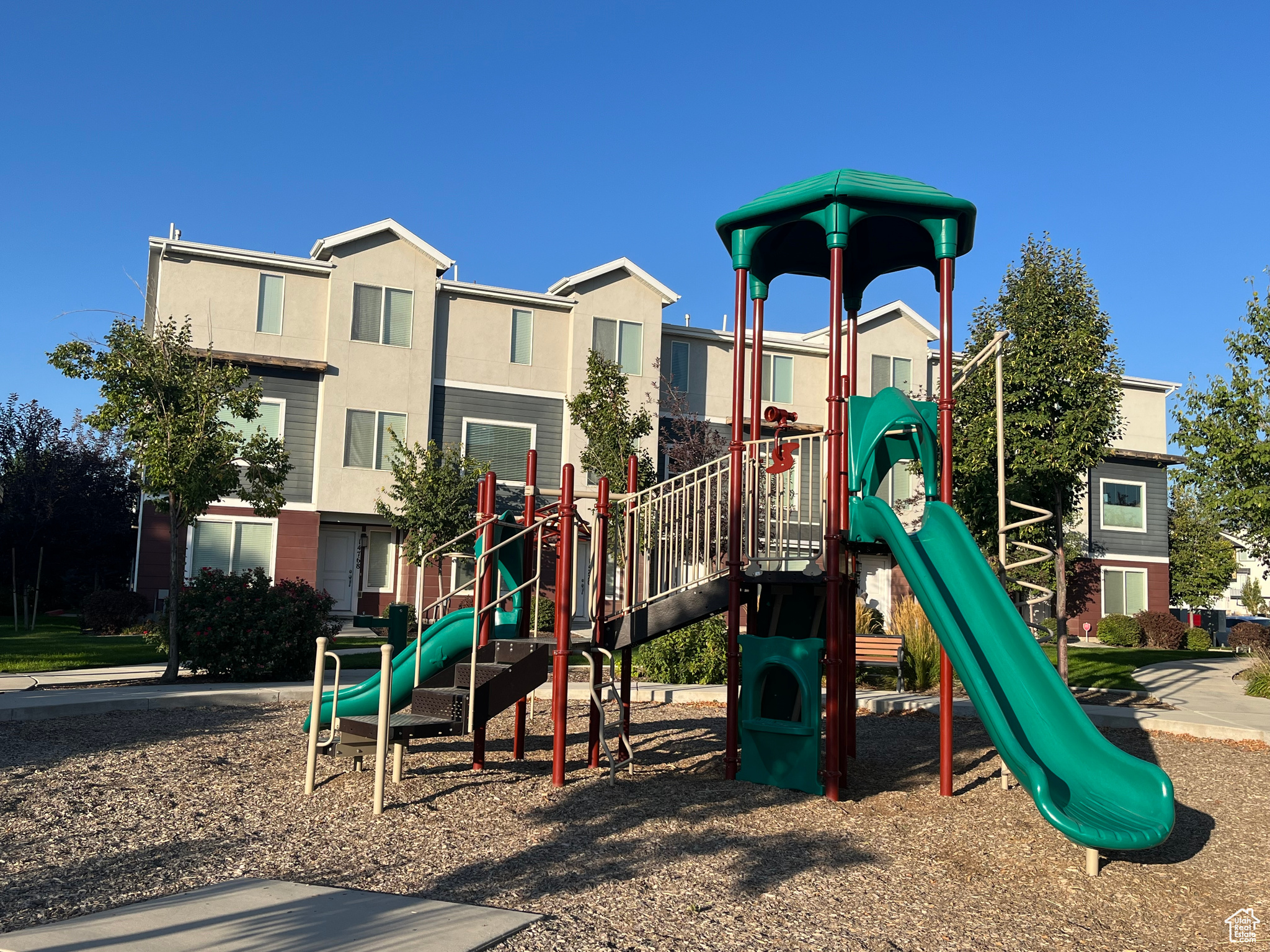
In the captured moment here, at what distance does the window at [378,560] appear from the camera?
28.8 meters

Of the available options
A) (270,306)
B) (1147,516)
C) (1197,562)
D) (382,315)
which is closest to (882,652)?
(382,315)

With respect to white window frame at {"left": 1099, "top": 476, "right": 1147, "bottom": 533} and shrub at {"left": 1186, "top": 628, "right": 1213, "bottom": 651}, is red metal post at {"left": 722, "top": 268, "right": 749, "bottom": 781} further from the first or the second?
white window frame at {"left": 1099, "top": 476, "right": 1147, "bottom": 533}

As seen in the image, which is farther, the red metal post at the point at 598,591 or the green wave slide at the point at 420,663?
the red metal post at the point at 598,591

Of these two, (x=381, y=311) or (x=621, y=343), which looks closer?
(x=381, y=311)

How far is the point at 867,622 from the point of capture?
21.5 m

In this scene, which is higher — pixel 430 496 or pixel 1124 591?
pixel 430 496

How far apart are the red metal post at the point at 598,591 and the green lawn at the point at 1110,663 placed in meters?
8.59

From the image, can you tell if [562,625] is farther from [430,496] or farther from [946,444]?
[430,496]

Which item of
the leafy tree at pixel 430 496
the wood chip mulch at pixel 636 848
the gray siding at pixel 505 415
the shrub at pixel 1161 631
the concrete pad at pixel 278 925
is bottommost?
the wood chip mulch at pixel 636 848

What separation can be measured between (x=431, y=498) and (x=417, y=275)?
22.5 feet

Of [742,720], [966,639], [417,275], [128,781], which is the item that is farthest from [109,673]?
[417,275]

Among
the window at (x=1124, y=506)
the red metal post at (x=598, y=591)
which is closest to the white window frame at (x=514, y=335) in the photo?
the red metal post at (x=598, y=591)

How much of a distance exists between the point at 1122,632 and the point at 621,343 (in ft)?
62.6

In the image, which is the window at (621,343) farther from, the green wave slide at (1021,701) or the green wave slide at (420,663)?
the green wave slide at (1021,701)
